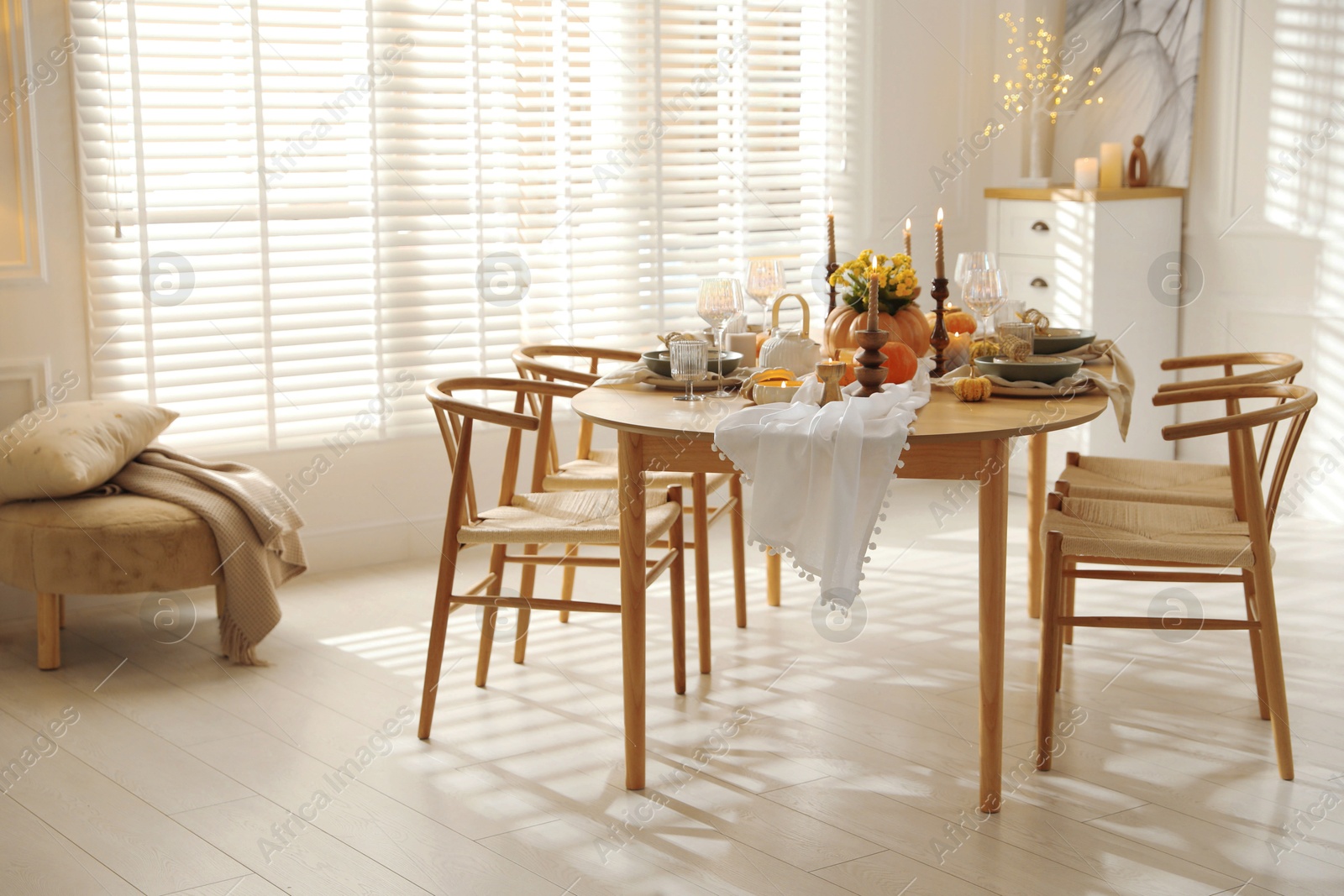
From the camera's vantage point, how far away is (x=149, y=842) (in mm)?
2535

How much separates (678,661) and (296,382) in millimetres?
1733

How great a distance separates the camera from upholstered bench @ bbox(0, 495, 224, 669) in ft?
11.3

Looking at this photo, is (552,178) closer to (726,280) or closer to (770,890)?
(726,280)

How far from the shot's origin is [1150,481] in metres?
3.30

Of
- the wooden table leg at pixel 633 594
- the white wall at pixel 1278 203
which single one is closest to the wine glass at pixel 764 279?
the wooden table leg at pixel 633 594

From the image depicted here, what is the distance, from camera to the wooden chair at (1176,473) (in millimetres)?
3102

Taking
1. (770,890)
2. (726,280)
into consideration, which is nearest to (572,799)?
(770,890)

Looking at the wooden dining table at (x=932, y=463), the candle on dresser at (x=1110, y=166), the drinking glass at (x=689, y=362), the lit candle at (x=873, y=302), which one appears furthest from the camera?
the candle on dresser at (x=1110, y=166)

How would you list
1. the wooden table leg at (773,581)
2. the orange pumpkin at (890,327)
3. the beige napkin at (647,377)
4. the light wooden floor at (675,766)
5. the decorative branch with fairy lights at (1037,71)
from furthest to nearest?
the decorative branch with fairy lights at (1037,71) < the wooden table leg at (773,581) < the orange pumpkin at (890,327) < the beige napkin at (647,377) < the light wooden floor at (675,766)

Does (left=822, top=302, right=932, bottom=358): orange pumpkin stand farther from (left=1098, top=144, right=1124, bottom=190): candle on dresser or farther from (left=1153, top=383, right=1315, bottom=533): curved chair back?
(left=1098, top=144, right=1124, bottom=190): candle on dresser

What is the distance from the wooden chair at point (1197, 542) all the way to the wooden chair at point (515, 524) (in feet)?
2.72

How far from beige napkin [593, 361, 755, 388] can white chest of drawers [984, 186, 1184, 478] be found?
231cm

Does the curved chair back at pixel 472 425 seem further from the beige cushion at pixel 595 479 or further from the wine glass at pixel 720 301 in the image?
the wine glass at pixel 720 301

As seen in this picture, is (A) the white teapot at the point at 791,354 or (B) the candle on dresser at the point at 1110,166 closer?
(A) the white teapot at the point at 791,354
